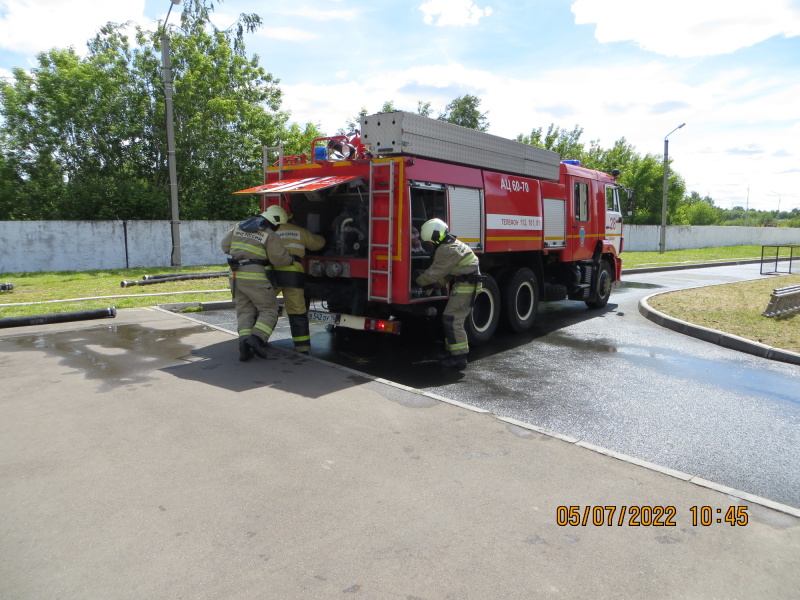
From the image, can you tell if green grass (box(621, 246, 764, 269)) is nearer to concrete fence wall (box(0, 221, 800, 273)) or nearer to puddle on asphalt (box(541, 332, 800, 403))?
puddle on asphalt (box(541, 332, 800, 403))

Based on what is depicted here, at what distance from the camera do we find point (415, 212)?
Result: 23.2ft

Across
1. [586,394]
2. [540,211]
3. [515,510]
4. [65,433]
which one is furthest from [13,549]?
[540,211]

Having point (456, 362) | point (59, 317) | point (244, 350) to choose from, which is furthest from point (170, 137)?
point (456, 362)

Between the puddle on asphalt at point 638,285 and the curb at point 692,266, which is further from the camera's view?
the curb at point 692,266

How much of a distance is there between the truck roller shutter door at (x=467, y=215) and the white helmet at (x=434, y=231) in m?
0.65

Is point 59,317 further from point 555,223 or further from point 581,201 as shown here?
point 581,201

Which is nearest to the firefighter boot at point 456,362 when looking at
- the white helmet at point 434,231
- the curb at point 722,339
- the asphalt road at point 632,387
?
the asphalt road at point 632,387

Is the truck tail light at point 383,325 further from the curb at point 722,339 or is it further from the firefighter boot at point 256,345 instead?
the curb at point 722,339

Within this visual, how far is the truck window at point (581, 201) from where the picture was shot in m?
10.7

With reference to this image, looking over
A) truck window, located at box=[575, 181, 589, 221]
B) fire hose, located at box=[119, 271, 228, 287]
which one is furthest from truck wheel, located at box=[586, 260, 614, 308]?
fire hose, located at box=[119, 271, 228, 287]

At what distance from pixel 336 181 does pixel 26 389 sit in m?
3.87

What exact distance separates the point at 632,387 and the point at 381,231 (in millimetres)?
3276
